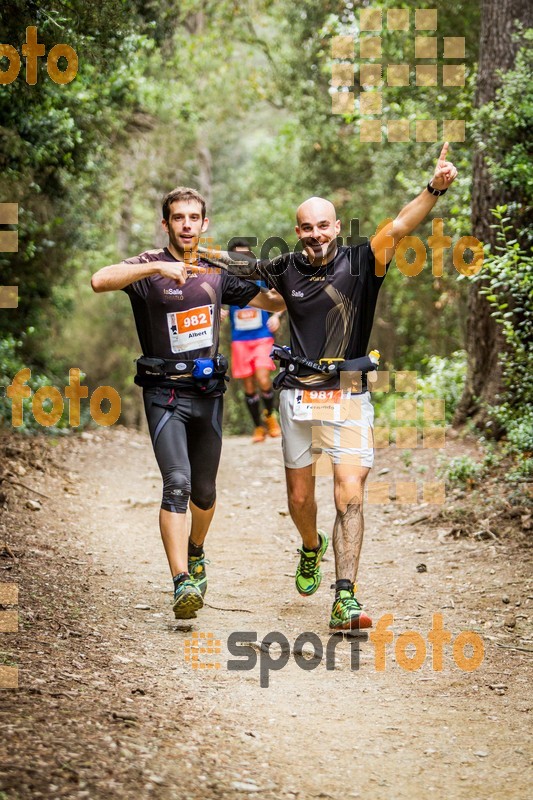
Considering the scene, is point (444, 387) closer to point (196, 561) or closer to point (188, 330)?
point (196, 561)

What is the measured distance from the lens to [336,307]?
17.1 feet

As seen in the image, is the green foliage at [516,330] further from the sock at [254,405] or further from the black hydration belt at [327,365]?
the sock at [254,405]

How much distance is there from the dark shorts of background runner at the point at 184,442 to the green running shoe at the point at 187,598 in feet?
1.46

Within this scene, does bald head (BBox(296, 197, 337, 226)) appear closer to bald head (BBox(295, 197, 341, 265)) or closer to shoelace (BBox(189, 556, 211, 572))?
bald head (BBox(295, 197, 341, 265))

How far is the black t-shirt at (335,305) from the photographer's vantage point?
17.1 feet

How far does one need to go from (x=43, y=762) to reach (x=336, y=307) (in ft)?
10.1

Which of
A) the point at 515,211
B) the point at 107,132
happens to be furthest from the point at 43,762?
the point at 107,132

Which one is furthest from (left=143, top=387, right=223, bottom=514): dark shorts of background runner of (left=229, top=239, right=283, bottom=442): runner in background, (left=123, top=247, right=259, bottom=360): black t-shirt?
(left=229, top=239, right=283, bottom=442): runner in background

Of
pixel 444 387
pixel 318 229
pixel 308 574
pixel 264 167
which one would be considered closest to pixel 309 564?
pixel 308 574

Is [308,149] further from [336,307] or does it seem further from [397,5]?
[336,307]

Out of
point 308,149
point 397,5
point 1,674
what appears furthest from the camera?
point 308,149

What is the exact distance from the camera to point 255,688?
4227 millimetres

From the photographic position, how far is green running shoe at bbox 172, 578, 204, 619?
489cm

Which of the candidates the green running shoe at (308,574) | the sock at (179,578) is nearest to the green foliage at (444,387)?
the green running shoe at (308,574)
